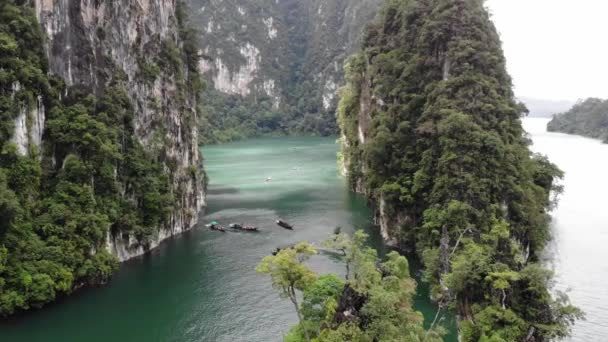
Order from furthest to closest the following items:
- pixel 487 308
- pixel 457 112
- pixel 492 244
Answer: pixel 457 112 < pixel 492 244 < pixel 487 308

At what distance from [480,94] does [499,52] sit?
7029 millimetres

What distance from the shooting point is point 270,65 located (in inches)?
7101

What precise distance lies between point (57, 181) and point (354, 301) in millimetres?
20958

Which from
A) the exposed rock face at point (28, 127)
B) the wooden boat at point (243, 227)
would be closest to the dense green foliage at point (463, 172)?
the wooden boat at point (243, 227)

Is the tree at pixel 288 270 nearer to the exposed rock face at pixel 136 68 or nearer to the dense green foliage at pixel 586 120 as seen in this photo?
the exposed rock face at pixel 136 68

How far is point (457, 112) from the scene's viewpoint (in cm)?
3306

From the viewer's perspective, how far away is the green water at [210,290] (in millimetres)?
25797

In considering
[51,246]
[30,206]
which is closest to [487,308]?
[51,246]

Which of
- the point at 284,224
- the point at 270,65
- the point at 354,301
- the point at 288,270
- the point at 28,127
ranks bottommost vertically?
the point at 284,224

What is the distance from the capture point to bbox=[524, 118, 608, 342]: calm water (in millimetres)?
27766

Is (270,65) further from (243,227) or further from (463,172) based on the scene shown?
(463,172)

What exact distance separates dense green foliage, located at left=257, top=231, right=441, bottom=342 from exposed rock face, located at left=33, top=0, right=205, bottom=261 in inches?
715

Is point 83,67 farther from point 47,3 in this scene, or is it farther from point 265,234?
point 265,234

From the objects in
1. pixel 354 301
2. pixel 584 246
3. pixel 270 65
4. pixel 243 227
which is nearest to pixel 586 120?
pixel 270 65
